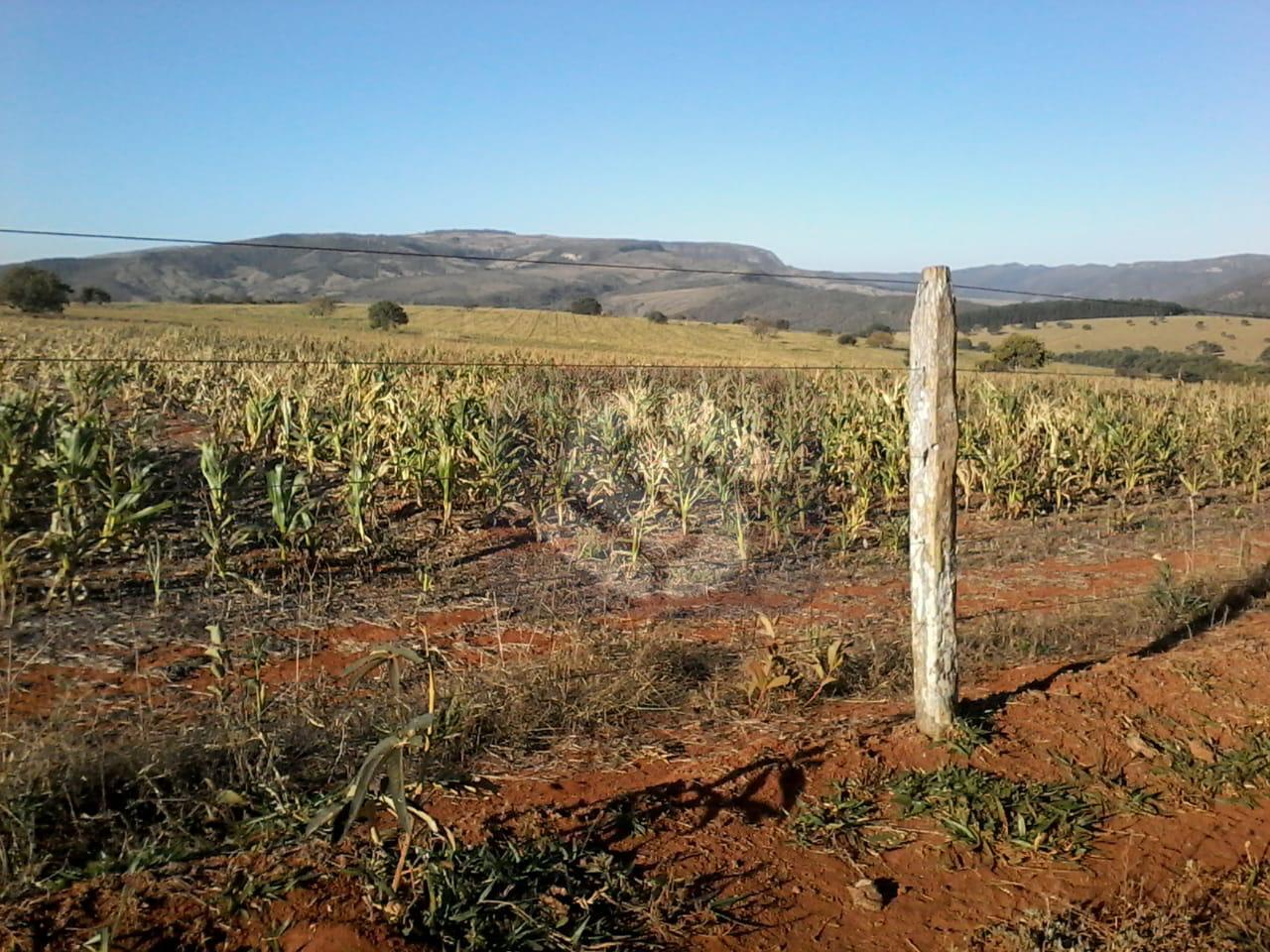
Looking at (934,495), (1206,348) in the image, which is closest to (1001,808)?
(934,495)

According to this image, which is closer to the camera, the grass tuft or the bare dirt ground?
the bare dirt ground

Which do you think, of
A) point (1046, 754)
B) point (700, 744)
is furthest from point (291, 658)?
point (1046, 754)

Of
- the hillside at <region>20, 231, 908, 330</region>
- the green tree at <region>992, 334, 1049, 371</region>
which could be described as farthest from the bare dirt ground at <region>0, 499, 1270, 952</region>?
the hillside at <region>20, 231, 908, 330</region>

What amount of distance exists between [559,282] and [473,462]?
445 ft

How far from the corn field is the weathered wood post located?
4.10 meters

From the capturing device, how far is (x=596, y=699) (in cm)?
462

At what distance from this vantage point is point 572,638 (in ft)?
19.0

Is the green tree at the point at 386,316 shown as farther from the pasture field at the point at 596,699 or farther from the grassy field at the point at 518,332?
the pasture field at the point at 596,699

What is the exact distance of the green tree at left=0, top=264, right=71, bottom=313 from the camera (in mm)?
37125

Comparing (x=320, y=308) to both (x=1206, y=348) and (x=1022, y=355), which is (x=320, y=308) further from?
(x=1206, y=348)

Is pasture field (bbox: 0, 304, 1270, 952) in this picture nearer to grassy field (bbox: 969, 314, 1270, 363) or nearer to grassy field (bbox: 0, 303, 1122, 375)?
grassy field (bbox: 0, 303, 1122, 375)

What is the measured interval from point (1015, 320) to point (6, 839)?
42087mm

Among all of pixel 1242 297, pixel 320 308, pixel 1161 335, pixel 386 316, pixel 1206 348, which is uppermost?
pixel 1242 297

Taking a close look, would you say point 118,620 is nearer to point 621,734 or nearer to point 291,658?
point 291,658
